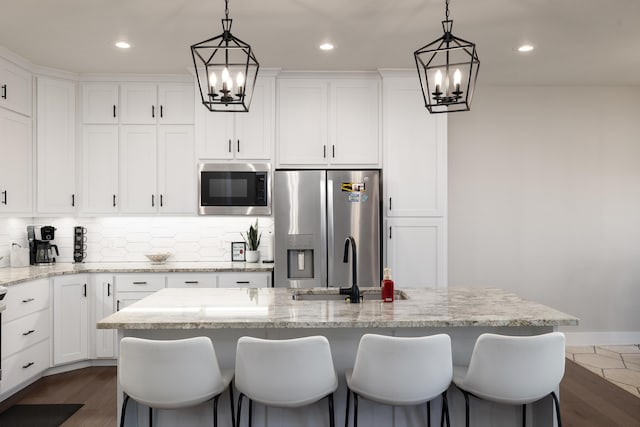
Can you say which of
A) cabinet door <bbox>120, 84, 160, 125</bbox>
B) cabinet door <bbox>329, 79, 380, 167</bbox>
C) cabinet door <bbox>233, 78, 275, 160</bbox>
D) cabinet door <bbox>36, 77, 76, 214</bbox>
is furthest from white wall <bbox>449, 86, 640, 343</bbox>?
cabinet door <bbox>36, 77, 76, 214</bbox>

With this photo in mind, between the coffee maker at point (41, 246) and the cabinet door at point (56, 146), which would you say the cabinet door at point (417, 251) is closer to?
the cabinet door at point (56, 146)

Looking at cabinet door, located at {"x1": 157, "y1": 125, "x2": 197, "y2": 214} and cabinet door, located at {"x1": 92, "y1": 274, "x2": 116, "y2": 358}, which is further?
cabinet door, located at {"x1": 157, "y1": 125, "x2": 197, "y2": 214}

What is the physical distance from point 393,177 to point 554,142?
78.4 inches

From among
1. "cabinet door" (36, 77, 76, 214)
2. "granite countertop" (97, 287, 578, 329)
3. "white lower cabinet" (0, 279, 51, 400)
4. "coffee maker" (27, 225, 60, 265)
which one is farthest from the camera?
"coffee maker" (27, 225, 60, 265)

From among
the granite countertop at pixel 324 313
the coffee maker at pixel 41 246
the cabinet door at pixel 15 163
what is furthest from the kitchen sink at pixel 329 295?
the coffee maker at pixel 41 246

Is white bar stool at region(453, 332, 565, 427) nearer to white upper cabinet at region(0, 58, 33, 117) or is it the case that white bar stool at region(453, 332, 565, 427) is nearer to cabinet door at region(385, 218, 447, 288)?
cabinet door at region(385, 218, 447, 288)

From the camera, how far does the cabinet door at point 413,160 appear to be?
14.9 feet

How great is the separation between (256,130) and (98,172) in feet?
5.10

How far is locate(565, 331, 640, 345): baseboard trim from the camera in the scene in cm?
522

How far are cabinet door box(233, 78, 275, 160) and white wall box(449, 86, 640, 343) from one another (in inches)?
76.9

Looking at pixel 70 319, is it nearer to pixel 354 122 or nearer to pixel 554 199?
pixel 354 122

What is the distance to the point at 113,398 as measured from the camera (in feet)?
12.1

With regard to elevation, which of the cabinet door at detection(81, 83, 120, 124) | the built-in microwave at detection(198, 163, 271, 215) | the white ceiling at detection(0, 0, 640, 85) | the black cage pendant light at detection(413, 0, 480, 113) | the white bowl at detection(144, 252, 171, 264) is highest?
the white ceiling at detection(0, 0, 640, 85)

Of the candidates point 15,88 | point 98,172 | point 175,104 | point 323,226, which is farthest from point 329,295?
point 15,88
